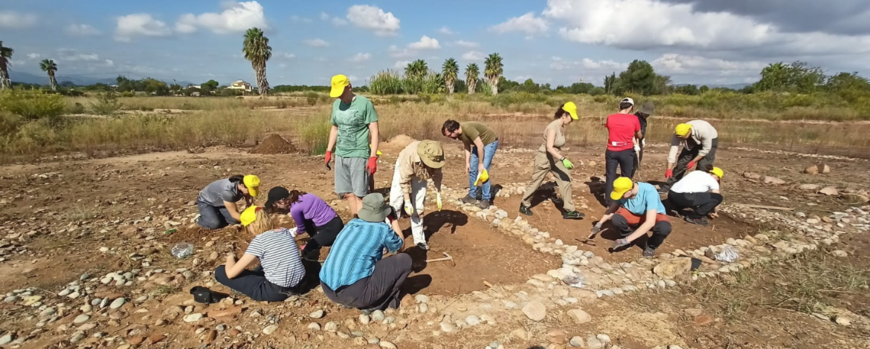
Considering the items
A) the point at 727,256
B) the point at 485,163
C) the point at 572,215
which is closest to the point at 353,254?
A: the point at 485,163

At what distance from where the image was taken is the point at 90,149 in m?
9.12

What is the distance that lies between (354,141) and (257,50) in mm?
35690

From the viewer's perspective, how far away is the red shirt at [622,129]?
4664 millimetres

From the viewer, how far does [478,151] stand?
4.71m

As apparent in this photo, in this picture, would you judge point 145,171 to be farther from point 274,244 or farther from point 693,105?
point 693,105

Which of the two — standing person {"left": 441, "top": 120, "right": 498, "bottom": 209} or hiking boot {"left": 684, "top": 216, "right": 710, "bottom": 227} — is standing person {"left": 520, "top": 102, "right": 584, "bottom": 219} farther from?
hiking boot {"left": 684, "top": 216, "right": 710, "bottom": 227}

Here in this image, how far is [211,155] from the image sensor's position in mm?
9164

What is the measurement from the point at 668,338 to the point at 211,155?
923cm

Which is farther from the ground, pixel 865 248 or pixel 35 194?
pixel 35 194

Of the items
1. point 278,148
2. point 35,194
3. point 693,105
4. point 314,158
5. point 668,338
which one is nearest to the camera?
point 668,338

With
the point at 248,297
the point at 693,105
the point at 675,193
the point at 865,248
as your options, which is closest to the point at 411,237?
the point at 248,297

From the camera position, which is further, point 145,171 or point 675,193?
point 145,171

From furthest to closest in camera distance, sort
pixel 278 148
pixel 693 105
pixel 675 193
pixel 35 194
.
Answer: pixel 693 105 → pixel 278 148 → pixel 35 194 → pixel 675 193

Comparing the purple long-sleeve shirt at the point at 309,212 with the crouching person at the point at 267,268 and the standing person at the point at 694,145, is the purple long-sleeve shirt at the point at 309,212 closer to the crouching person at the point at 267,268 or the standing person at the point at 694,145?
the crouching person at the point at 267,268
